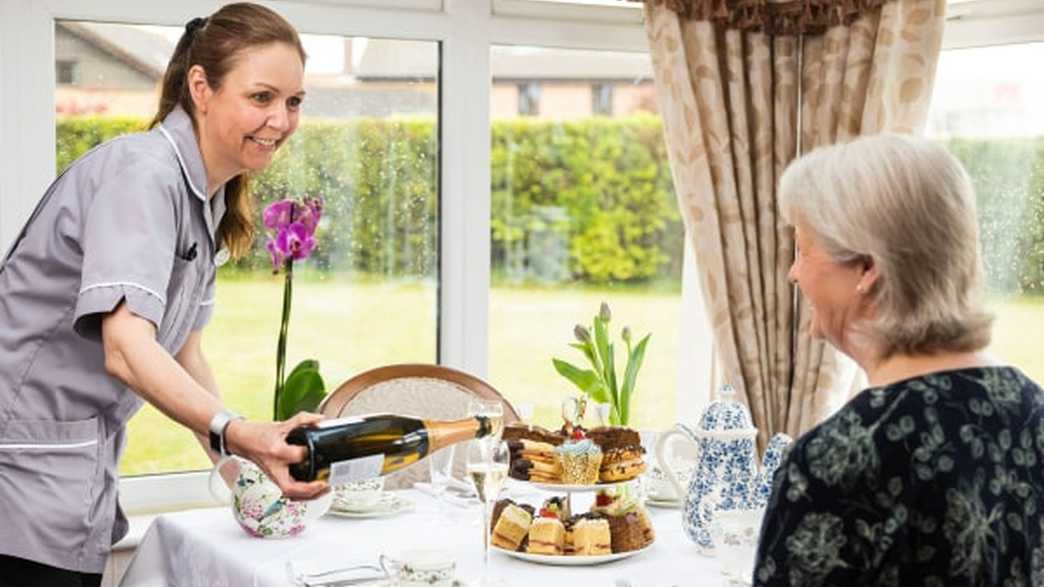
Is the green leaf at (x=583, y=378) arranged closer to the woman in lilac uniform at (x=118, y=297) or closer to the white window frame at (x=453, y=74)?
the white window frame at (x=453, y=74)

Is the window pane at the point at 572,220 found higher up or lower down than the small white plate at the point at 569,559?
higher up

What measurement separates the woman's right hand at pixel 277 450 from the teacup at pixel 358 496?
0.60 m

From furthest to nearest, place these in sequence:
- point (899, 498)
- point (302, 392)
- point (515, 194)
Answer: point (515, 194) → point (302, 392) → point (899, 498)

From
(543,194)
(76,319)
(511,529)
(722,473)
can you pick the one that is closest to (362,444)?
(511,529)

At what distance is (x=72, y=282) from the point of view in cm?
216

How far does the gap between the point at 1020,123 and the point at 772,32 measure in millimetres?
666

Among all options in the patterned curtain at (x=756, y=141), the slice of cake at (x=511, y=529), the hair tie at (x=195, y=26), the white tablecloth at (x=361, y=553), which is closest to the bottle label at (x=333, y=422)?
the white tablecloth at (x=361, y=553)

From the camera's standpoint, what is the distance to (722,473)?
2279mm

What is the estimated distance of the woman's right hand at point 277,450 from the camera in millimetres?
1969

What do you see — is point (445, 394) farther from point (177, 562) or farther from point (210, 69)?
point (210, 69)

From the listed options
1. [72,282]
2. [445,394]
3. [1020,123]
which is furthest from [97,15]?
[1020,123]

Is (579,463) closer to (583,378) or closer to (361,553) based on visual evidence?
(361,553)

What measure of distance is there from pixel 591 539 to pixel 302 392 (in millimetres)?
1144

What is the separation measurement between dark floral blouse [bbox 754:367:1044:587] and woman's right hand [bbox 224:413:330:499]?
750 mm
